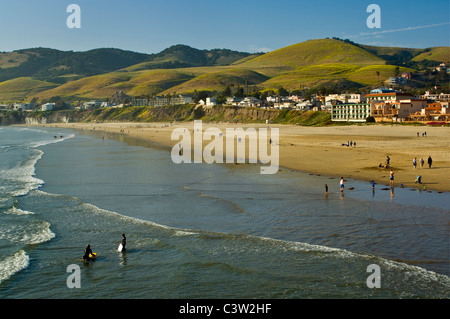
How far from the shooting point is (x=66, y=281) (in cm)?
1497

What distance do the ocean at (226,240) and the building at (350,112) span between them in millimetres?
64405

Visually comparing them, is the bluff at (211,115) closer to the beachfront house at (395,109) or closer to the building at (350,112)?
the building at (350,112)

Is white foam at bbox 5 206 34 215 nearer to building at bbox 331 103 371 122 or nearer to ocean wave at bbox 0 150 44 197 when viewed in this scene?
ocean wave at bbox 0 150 44 197

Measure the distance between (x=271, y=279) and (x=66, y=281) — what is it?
7.23 metres

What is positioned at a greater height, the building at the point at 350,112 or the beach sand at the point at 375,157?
the building at the point at 350,112

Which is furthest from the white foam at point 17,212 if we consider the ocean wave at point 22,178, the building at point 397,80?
the building at point 397,80

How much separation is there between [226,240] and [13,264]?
870cm

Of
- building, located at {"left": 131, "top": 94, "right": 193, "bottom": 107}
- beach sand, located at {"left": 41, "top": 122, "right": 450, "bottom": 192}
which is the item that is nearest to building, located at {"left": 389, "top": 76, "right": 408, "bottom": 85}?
building, located at {"left": 131, "top": 94, "right": 193, "bottom": 107}

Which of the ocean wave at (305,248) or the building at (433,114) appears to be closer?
the ocean wave at (305,248)

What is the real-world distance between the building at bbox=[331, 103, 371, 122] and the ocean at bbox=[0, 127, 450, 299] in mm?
64405

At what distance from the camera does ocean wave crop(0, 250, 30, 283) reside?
15734 mm

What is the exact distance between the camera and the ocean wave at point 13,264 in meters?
15.7

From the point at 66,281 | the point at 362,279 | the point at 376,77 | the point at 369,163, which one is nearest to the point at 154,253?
the point at 66,281
